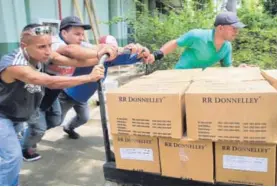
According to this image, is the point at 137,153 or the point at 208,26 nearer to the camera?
the point at 137,153

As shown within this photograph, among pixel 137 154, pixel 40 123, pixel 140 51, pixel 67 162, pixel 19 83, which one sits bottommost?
pixel 67 162

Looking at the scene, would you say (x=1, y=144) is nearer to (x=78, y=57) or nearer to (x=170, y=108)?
(x=78, y=57)

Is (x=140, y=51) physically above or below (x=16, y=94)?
above

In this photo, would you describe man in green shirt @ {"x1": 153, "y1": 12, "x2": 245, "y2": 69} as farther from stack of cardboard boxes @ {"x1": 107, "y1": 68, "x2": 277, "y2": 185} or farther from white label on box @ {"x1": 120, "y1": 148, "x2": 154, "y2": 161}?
white label on box @ {"x1": 120, "y1": 148, "x2": 154, "y2": 161}

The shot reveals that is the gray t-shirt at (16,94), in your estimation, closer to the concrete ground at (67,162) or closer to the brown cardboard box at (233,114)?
the concrete ground at (67,162)

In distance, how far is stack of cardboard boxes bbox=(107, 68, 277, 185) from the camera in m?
1.39

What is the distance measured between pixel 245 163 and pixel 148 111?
54 cm

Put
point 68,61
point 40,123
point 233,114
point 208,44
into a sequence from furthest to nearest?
point 40,123
point 208,44
point 68,61
point 233,114

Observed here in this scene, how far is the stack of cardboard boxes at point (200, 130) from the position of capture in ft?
4.55

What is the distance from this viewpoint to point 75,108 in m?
3.38

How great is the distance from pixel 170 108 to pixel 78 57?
1.23 metres

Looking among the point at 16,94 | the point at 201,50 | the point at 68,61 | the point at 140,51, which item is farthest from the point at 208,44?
the point at 16,94

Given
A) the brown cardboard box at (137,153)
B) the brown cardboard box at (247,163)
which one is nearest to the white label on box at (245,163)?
the brown cardboard box at (247,163)

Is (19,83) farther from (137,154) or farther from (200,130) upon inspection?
(200,130)
